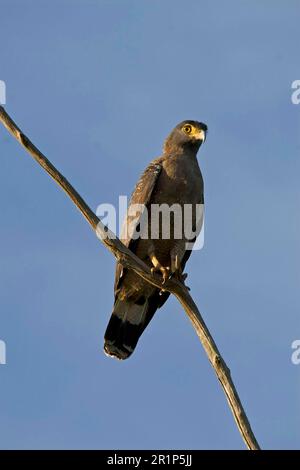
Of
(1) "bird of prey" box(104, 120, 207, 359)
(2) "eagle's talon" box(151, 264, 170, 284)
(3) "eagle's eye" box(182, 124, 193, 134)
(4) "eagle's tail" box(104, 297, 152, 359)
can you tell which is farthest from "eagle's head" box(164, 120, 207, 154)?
(4) "eagle's tail" box(104, 297, 152, 359)

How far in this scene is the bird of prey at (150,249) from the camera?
30.2 feet

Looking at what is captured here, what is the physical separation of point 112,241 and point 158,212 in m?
2.60

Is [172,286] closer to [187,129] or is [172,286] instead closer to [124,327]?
[124,327]

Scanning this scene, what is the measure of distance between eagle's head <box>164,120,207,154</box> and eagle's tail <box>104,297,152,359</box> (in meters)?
1.61

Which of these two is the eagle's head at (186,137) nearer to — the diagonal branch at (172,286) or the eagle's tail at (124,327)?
the eagle's tail at (124,327)

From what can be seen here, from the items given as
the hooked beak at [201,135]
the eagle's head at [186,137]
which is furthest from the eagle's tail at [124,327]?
the hooked beak at [201,135]

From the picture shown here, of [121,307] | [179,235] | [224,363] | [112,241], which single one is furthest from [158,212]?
[224,363]

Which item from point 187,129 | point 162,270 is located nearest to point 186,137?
point 187,129

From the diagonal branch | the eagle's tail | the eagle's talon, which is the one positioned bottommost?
the diagonal branch

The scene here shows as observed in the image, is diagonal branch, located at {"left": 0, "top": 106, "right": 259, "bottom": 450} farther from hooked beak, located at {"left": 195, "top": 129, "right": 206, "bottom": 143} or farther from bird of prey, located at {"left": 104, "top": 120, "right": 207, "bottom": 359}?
hooked beak, located at {"left": 195, "top": 129, "right": 206, "bottom": 143}

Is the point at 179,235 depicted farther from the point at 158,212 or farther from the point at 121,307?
the point at 121,307

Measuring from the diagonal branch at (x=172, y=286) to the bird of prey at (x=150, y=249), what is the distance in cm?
199

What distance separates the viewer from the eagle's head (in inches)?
389
